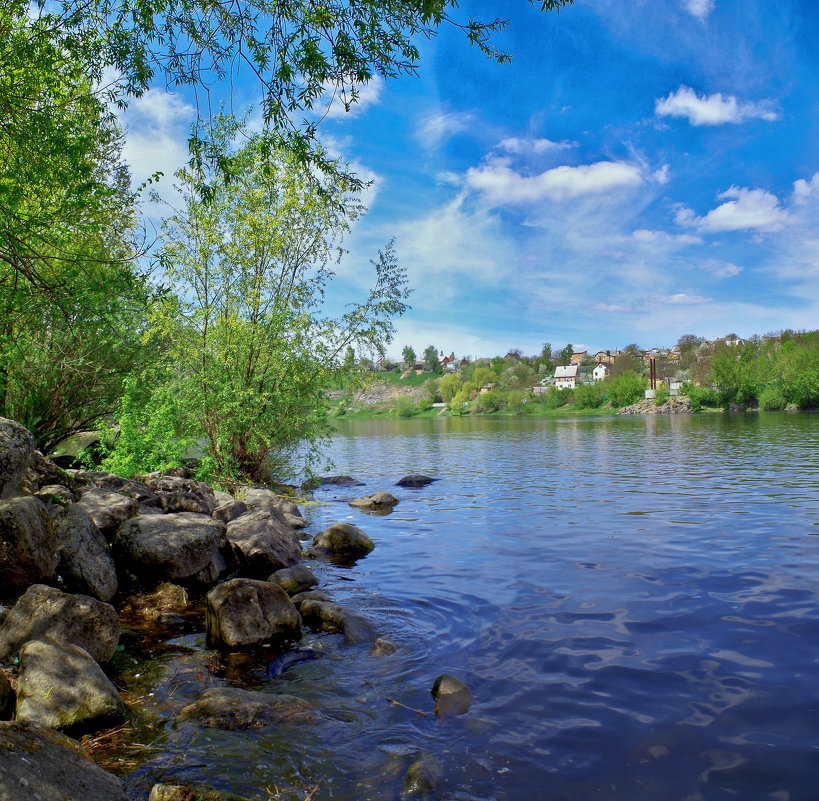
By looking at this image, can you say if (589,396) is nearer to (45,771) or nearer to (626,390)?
(626,390)

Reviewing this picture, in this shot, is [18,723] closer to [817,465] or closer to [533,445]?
[817,465]

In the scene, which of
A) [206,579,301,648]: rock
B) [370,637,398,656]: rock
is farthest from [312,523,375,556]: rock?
[370,637,398,656]: rock

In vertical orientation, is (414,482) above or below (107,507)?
below

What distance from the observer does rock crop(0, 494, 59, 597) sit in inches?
302

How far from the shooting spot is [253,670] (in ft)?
25.3

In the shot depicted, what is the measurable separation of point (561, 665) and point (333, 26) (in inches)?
380

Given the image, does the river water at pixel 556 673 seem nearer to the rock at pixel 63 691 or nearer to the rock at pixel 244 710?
the rock at pixel 244 710

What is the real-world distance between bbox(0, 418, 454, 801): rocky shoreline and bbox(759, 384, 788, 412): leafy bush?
112028 millimetres

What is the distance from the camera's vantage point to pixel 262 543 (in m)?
12.4

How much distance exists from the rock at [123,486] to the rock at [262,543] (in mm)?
1881

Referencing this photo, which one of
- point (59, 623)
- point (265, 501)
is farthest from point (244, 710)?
point (265, 501)

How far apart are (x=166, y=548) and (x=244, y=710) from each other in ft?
16.3

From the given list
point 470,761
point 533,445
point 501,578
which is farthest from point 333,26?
point 533,445

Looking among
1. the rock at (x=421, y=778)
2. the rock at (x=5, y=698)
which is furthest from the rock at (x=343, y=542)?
the rock at (x=421, y=778)
